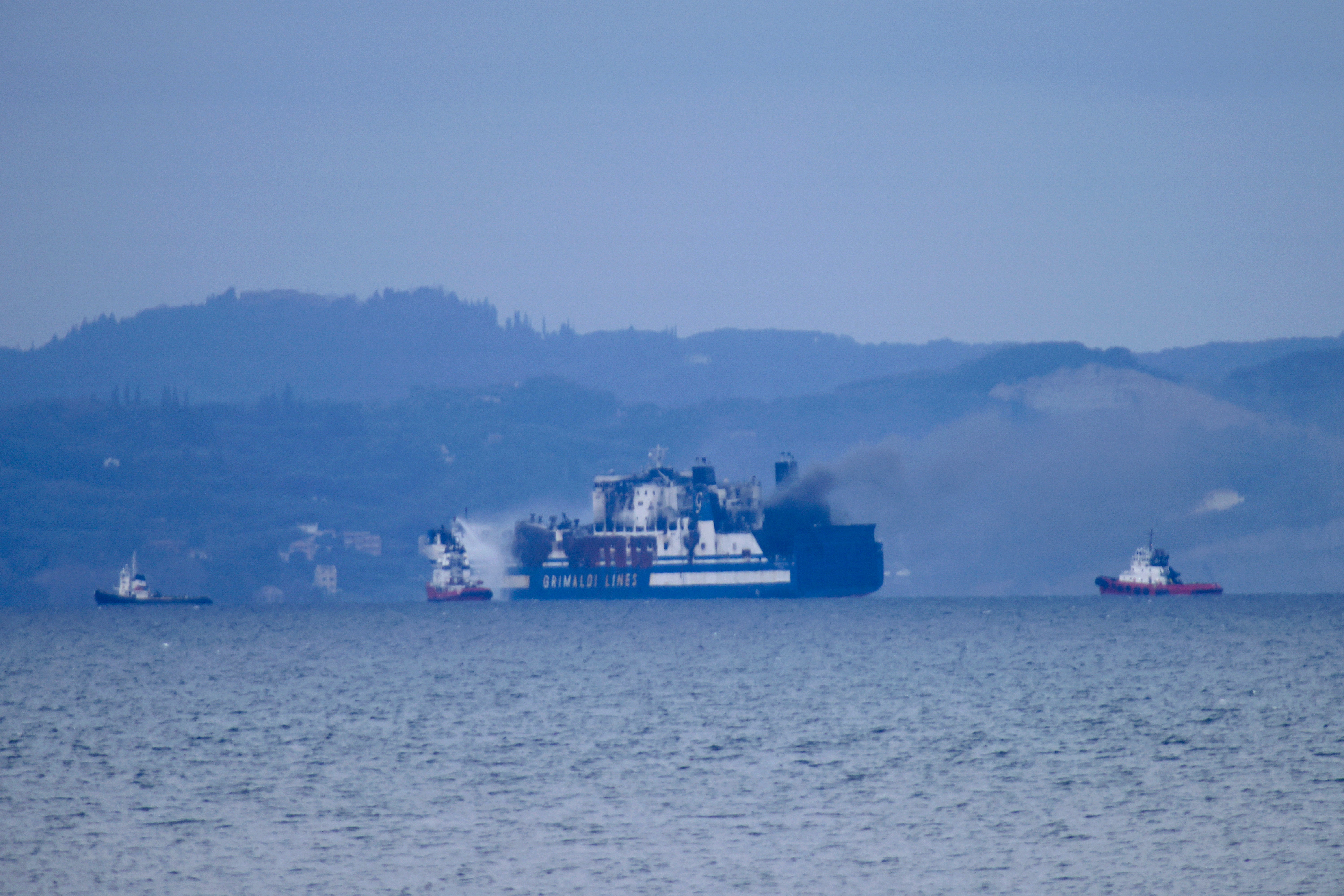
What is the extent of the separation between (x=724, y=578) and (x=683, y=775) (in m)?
114

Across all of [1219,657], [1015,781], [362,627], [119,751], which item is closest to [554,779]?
[1015,781]

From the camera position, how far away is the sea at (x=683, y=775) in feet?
89.1

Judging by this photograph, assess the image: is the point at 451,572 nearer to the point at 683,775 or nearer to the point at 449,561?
the point at 449,561

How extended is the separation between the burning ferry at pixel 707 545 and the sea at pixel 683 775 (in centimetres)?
6819

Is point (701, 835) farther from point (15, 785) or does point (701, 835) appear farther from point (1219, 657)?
point (1219, 657)

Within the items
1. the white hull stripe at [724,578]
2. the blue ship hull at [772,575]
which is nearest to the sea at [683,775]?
the white hull stripe at [724,578]

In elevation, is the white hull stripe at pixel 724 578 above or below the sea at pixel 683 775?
→ above

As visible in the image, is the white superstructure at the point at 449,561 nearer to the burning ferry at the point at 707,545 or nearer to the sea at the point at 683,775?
the burning ferry at the point at 707,545

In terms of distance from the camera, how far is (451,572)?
178m

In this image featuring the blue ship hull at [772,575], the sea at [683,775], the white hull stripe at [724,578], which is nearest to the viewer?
the sea at [683,775]

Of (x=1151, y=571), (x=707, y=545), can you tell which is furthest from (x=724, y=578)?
(x=1151, y=571)

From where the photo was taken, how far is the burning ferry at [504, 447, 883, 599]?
151 metres

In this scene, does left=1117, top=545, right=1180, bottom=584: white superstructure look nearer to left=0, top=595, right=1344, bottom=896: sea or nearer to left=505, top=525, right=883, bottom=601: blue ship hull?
left=505, top=525, right=883, bottom=601: blue ship hull

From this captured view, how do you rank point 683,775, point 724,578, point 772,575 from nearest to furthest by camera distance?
point 683,775 < point 772,575 < point 724,578
